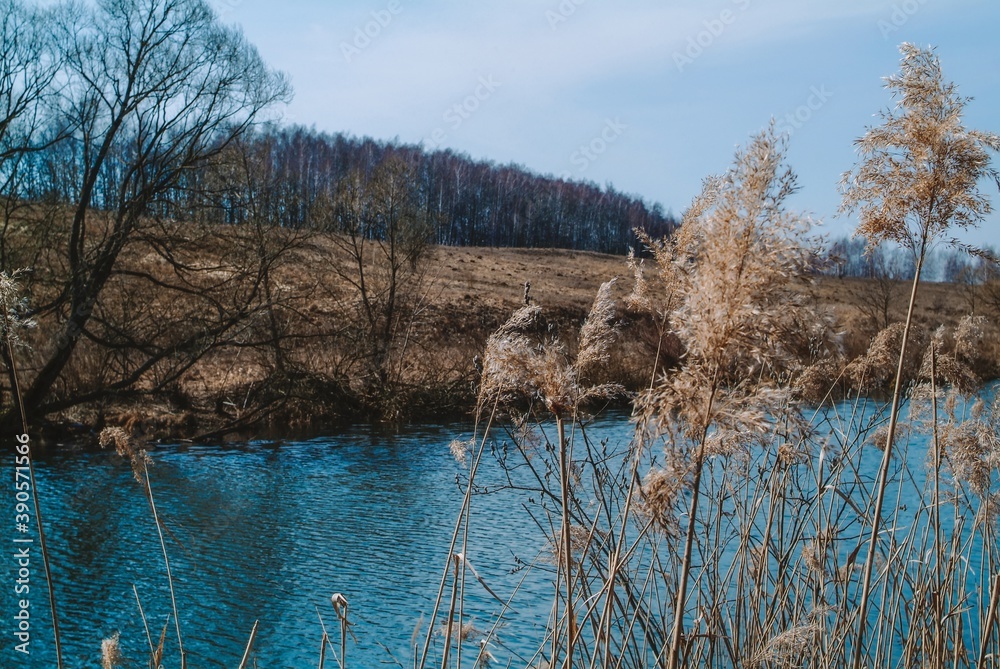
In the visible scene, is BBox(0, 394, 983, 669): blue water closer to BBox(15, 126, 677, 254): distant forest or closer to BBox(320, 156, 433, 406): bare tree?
BBox(15, 126, 677, 254): distant forest

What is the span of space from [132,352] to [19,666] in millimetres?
8709

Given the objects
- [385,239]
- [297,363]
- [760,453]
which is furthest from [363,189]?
[760,453]

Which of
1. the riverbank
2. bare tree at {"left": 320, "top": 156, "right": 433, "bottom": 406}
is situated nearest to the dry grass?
the riverbank

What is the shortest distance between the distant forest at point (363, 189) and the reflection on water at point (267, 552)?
4.20m

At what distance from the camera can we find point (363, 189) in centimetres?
1973

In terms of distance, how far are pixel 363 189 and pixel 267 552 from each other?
12.0 m

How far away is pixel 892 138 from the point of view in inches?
97.7

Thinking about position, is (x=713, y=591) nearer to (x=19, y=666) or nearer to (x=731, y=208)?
(x=731, y=208)

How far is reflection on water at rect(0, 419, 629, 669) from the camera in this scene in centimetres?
688

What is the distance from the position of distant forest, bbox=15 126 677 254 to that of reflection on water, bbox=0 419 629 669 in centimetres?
420

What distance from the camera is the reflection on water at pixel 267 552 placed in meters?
6.88

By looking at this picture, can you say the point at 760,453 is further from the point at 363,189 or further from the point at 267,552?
the point at 363,189

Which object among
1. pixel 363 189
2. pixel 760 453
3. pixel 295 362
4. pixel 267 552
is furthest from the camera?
pixel 363 189


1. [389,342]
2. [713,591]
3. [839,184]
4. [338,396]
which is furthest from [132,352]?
[839,184]
